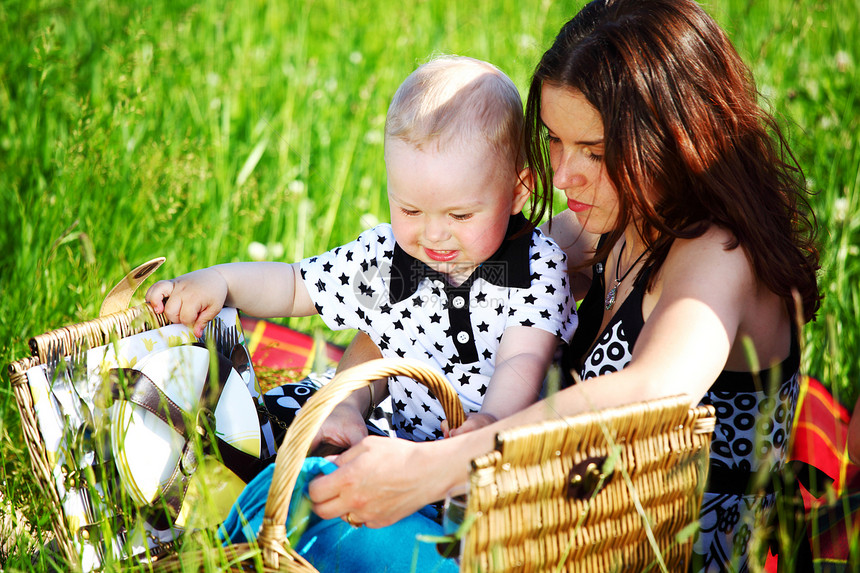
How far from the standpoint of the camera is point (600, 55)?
4.71 feet

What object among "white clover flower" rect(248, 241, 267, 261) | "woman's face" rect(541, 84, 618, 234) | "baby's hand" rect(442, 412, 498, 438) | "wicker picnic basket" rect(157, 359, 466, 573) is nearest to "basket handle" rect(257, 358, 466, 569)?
"wicker picnic basket" rect(157, 359, 466, 573)

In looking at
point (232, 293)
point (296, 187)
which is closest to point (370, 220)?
point (296, 187)

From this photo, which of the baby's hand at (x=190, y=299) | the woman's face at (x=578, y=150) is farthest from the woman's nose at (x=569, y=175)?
the baby's hand at (x=190, y=299)

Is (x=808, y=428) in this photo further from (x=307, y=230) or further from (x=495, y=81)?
(x=307, y=230)

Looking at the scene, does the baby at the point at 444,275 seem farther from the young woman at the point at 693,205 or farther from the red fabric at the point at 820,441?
the red fabric at the point at 820,441

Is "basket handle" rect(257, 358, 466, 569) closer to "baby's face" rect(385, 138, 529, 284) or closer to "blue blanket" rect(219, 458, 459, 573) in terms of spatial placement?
"blue blanket" rect(219, 458, 459, 573)

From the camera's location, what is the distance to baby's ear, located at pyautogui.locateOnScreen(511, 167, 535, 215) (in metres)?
1.67

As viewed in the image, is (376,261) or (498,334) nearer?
(498,334)

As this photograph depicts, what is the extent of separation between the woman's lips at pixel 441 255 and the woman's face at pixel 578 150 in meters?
0.27

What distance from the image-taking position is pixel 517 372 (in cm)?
154

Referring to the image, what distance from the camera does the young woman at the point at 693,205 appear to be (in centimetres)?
134

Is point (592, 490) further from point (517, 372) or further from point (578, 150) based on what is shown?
point (578, 150)

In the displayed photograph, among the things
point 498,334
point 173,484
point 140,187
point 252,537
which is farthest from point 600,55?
point 140,187

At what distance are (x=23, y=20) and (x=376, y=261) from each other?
2.44 meters
